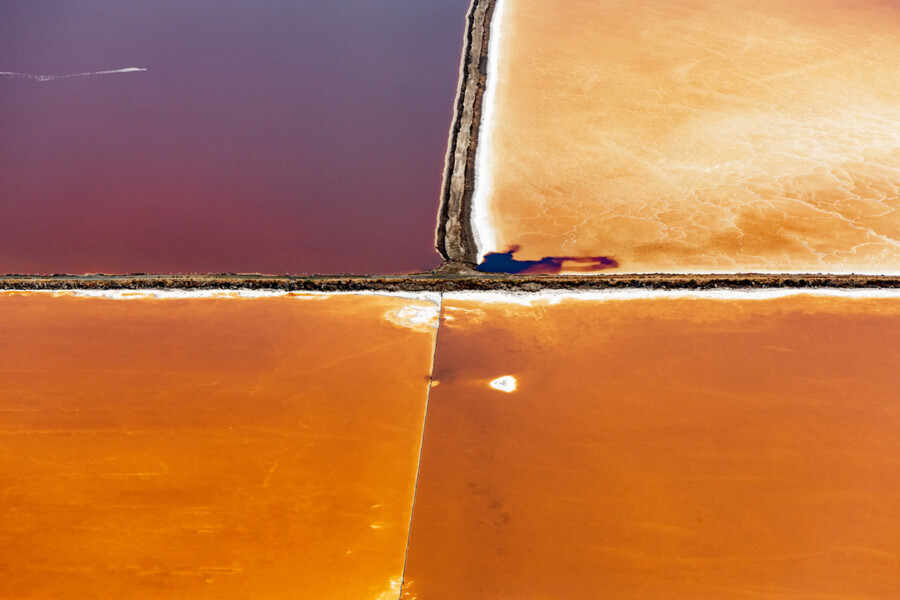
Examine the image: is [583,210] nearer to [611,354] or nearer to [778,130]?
[611,354]

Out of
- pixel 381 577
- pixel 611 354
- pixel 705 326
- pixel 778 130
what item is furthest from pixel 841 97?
pixel 381 577

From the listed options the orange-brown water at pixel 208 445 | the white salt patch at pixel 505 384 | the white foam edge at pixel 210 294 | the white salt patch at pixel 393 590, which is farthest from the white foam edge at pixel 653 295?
the white salt patch at pixel 393 590

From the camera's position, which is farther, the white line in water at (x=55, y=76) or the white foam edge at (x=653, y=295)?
the white line in water at (x=55, y=76)

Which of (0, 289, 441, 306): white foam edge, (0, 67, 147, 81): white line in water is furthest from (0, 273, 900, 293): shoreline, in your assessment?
(0, 67, 147, 81): white line in water

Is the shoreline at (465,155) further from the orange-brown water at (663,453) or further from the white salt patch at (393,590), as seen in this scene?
the white salt patch at (393,590)

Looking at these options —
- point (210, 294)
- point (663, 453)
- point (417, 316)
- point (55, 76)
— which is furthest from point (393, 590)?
point (55, 76)

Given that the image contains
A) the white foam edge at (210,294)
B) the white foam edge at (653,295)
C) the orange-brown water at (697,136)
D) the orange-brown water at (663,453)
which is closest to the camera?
the orange-brown water at (663,453)
